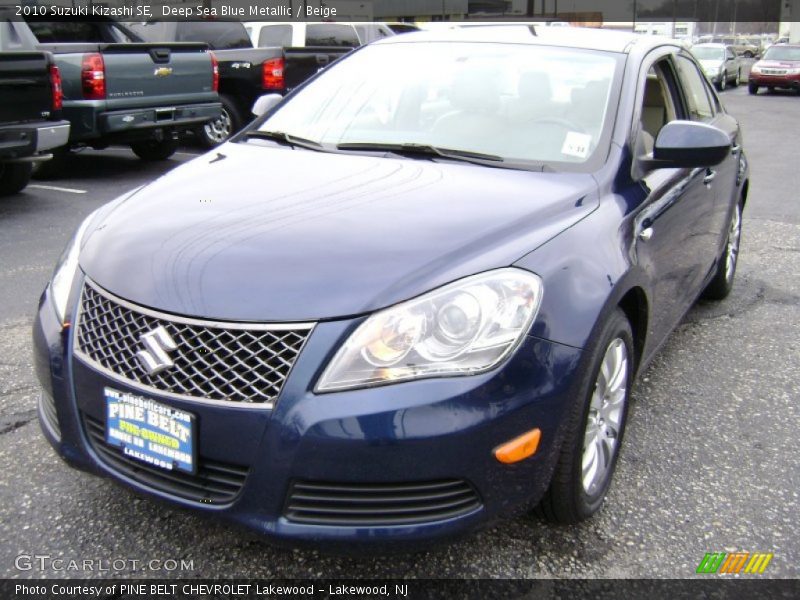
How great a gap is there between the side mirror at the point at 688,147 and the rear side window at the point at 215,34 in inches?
381

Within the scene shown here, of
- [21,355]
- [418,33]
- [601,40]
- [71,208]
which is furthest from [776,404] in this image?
[71,208]

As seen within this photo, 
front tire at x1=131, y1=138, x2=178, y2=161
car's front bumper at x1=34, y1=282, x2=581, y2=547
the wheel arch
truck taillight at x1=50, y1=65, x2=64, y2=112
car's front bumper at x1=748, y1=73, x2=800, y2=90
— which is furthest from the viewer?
car's front bumper at x1=748, y1=73, x2=800, y2=90

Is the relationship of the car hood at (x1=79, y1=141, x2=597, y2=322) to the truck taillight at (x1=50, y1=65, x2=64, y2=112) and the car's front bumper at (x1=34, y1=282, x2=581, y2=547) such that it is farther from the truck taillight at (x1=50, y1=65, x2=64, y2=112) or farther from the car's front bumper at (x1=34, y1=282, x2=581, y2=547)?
the truck taillight at (x1=50, y1=65, x2=64, y2=112)

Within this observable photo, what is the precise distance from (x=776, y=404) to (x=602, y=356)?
5.53 ft

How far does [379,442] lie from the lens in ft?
6.77

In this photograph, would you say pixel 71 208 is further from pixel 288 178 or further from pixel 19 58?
pixel 288 178

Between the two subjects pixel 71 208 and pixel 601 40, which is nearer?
pixel 601 40

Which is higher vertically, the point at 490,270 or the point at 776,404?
the point at 490,270

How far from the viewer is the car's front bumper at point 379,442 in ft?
6.79

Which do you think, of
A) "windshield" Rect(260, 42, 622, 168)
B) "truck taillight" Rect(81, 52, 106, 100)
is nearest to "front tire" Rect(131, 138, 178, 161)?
"truck taillight" Rect(81, 52, 106, 100)

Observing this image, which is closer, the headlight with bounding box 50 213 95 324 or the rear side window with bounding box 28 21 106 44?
the headlight with bounding box 50 213 95 324

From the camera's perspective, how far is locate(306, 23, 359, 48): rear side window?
1310 cm

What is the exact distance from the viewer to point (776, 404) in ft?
12.4

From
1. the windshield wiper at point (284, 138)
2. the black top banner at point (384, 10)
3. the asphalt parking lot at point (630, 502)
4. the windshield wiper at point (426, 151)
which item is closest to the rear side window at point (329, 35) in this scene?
the black top banner at point (384, 10)
